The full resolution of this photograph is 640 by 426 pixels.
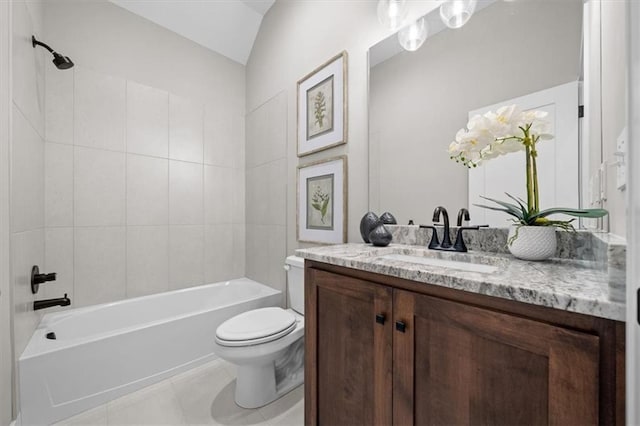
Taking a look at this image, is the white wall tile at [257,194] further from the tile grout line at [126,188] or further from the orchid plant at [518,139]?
the orchid plant at [518,139]

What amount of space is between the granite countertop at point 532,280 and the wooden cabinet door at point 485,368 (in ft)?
0.18

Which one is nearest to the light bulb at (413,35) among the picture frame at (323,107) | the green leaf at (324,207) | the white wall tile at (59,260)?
the picture frame at (323,107)

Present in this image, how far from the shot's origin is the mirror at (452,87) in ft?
3.22

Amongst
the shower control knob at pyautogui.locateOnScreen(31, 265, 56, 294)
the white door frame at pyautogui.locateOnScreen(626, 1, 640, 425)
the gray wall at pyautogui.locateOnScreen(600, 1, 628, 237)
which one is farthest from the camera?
the shower control knob at pyautogui.locateOnScreen(31, 265, 56, 294)

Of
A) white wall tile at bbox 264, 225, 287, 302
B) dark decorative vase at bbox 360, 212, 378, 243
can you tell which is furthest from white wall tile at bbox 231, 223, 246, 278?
dark decorative vase at bbox 360, 212, 378, 243

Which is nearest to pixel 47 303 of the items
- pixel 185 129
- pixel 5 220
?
pixel 5 220

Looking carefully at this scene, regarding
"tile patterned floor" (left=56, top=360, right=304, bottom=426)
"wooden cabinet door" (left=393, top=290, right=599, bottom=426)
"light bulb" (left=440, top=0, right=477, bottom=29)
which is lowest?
"tile patterned floor" (left=56, top=360, right=304, bottom=426)

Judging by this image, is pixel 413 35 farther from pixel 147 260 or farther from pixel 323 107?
pixel 147 260

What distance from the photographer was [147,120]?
85.2 inches

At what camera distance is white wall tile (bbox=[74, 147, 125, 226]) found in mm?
1889

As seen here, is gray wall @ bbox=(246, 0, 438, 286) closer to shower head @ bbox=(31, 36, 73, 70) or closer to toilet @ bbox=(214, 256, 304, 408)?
toilet @ bbox=(214, 256, 304, 408)

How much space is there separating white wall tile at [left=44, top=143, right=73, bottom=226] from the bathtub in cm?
65

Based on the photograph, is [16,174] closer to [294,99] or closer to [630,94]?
[294,99]

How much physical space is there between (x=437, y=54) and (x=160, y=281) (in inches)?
99.7
